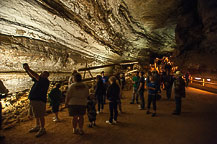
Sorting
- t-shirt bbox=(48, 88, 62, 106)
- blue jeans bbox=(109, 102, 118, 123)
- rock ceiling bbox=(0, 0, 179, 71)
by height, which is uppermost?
rock ceiling bbox=(0, 0, 179, 71)

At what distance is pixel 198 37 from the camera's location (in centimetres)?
1620

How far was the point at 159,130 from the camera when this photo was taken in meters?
4.07

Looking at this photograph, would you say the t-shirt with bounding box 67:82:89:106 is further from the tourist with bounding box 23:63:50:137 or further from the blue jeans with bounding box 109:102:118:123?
the blue jeans with bounding box 109:102:118:123

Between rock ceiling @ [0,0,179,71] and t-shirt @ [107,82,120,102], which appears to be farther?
rock ceiling @ [0,0,179,71]

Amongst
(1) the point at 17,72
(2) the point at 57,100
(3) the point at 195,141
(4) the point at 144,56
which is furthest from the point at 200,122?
(4) the point at 144,56

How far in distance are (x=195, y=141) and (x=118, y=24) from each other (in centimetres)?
786

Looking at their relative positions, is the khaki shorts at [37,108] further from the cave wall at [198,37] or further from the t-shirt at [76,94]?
the cave wall at [198,37]

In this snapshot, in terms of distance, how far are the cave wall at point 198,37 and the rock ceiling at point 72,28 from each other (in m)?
5.80

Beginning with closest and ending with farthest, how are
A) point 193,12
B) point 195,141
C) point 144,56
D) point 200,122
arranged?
point 195,141 < point 200,122 < point 193,12 < point 144,56

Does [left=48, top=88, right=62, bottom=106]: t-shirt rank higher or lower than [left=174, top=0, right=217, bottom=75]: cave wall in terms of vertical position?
lower

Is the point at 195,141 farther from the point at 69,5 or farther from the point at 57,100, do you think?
the point at 69,5

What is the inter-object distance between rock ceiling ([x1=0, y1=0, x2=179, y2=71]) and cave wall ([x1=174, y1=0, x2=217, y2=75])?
5.80 m

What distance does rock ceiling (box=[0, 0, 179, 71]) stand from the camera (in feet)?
18.2

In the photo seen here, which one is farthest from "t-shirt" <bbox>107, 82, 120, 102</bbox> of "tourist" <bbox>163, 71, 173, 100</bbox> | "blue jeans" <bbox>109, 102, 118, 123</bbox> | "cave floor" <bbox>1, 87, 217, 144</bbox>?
"tourist" <bbox>163, 71, 173, 100</bbox>
